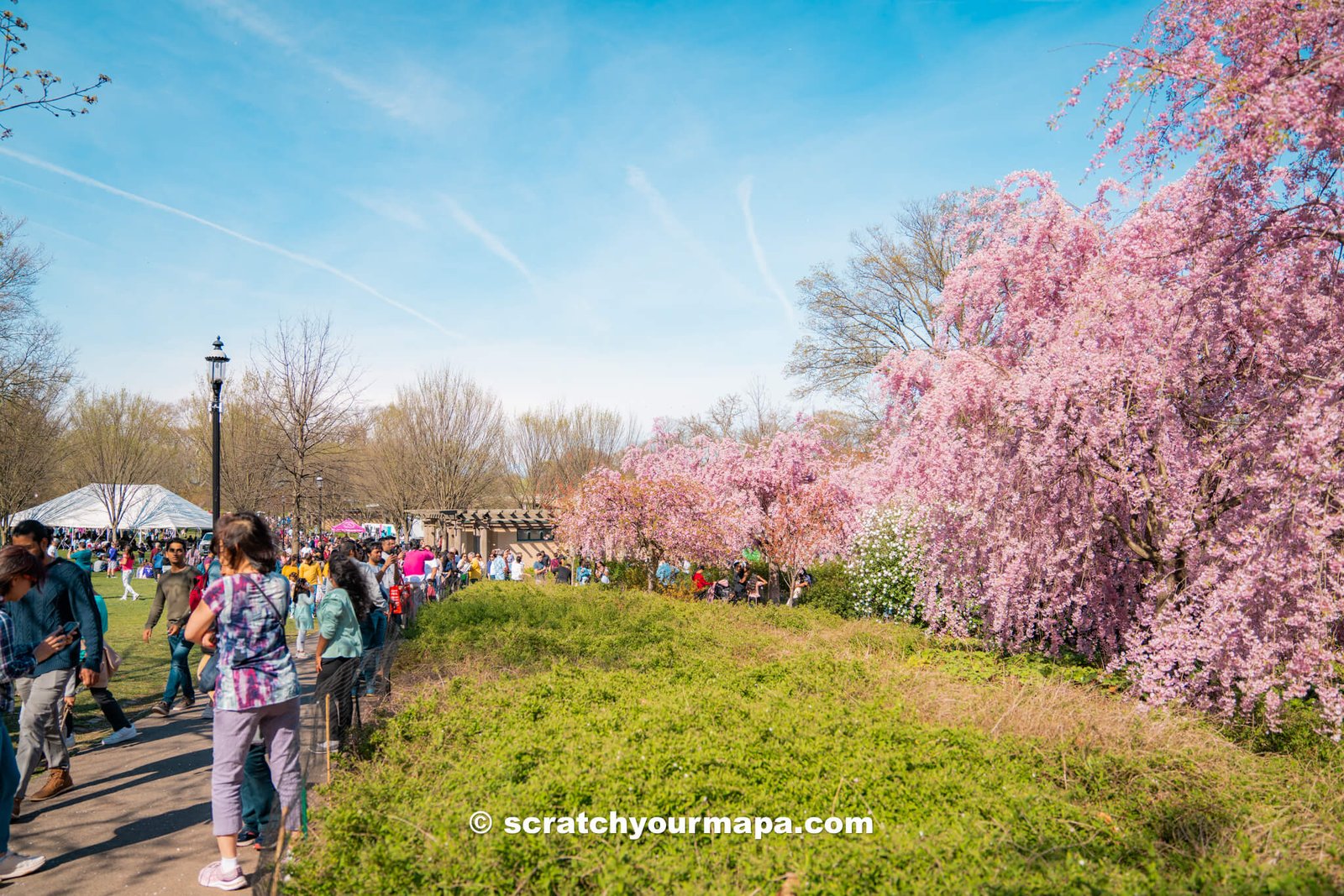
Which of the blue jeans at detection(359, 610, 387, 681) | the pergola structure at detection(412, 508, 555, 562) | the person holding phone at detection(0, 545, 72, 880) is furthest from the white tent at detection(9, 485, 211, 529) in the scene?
the person holding phone at detection(0, 545, 72, 880)

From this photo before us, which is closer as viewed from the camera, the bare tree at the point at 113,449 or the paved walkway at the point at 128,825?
the paved walkway at the point at 128,825

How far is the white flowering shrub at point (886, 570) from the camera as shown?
13.4 meters

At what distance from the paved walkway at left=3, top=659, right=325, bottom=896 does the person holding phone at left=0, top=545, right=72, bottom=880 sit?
0.46ft

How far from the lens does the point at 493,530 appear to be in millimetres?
33844

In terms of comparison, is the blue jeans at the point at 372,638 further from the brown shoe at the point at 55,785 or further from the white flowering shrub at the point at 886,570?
the white flowering shrub at the point at 886,570

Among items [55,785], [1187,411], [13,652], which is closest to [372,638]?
[55,785]

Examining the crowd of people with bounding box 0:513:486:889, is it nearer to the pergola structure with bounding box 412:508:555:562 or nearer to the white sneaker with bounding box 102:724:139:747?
the white sneaker with bounding box 102:724:139:747

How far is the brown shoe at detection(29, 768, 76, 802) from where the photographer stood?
16.9ft

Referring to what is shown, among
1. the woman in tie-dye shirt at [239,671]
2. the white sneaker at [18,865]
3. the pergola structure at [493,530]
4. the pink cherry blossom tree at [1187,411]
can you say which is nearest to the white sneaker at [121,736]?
the white sneaker at [18,865]

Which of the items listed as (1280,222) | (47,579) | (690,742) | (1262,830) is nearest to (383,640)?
(47,579)

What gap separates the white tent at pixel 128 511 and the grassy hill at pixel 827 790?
2922cm

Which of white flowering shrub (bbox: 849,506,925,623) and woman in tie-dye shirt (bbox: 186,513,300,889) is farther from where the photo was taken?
white flowering shrub (bbox: 849,506,925,623)

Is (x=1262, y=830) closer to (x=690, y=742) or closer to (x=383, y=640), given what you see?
(x=690, y=742)

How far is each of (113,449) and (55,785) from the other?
3823 centimetres
